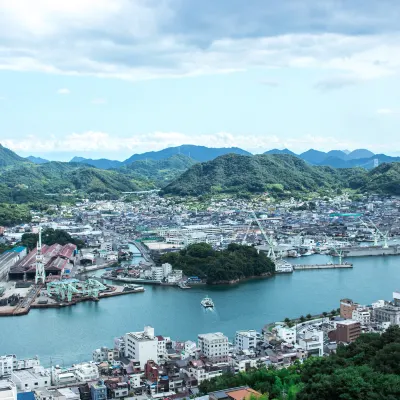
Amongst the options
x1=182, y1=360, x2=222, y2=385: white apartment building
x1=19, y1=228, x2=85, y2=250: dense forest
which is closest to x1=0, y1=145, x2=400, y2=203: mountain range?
x1=19, y1=228, x2=85, y2=250: dense forest

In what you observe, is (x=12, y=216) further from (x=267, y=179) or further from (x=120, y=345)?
(x=120, y=345)

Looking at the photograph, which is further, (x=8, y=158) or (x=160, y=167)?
(x=160, y=167)

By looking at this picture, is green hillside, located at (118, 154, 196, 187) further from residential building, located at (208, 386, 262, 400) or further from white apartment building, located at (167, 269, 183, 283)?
residential building, located at (208, 386, 262, 400)

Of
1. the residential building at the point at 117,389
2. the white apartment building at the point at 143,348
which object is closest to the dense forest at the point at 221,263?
the white apartment building at the point at 143,348

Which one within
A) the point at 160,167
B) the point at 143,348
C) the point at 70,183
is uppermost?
the point at 160,167

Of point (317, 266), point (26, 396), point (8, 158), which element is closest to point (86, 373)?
point (26, 396)

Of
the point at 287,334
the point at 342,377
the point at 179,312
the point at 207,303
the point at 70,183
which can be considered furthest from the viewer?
the point at 70,183

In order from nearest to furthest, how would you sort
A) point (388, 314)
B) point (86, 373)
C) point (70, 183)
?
point (86, 373), point (388, 314), point (70, 183)

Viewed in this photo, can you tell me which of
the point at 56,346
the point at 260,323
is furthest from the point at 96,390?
the point at 260,323
